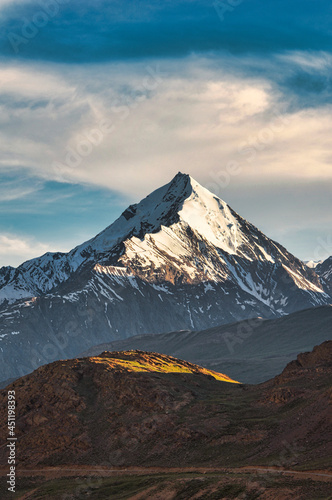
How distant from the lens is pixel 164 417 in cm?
12600

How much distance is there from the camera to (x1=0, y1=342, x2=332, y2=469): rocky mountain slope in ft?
345

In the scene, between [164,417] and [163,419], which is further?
[164,417]

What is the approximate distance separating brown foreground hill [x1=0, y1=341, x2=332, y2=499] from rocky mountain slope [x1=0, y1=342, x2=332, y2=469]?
21 cm

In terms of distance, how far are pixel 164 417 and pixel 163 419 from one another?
0.69 meters

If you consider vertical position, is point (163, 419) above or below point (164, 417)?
below

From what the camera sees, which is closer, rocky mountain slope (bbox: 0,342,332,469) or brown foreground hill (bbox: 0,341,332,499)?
brown foreground hill (bbox: 0,341,332,499)

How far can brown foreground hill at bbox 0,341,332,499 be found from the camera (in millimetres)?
103812

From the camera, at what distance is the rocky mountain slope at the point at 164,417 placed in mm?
105062

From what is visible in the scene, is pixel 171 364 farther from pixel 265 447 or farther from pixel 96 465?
pixel 265 447

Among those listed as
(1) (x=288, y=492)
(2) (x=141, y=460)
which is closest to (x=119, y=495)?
(2) (x=141, y=460)

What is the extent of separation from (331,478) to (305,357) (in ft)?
273

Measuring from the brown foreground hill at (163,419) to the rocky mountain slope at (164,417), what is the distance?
21 cm

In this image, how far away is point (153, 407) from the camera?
5148 inches

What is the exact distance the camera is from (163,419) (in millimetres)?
125375
